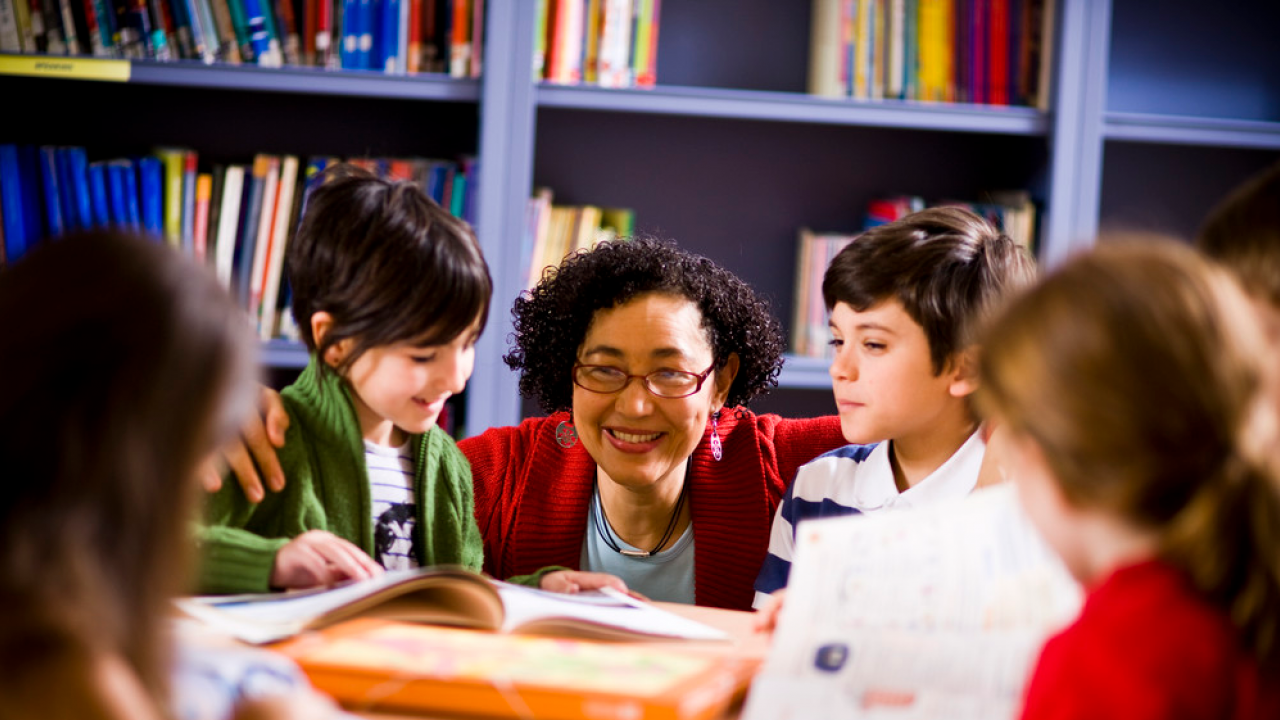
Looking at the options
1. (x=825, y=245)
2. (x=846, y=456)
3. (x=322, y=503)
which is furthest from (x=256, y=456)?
(x=825, y=245)

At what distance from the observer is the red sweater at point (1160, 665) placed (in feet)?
1.87

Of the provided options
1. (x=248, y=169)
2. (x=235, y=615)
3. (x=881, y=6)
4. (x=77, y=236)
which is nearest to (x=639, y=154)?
(x=881, y=6)

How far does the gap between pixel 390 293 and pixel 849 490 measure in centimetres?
67

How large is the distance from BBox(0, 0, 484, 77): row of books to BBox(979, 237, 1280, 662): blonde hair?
→ 1694 millimetres

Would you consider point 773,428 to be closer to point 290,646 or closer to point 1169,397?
point 290,646

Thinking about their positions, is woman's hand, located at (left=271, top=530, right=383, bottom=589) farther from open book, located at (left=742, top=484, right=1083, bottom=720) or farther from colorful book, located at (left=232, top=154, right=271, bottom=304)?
colorful book, located at (left=232, top=154, right=271, bottom=304)

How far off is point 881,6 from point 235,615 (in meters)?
1.85

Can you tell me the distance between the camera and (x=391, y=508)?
4.19 feet

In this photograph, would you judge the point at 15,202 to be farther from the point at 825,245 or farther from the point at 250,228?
the point at 825,245

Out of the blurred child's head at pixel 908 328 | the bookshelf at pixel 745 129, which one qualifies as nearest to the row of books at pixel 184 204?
the bookshelf at pixel 745 129

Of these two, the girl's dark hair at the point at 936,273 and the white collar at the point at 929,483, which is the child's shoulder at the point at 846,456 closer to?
the white collar at the point at 929,483

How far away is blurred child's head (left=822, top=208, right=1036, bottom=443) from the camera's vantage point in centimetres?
143

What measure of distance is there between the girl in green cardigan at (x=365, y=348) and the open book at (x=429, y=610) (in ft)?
0.46

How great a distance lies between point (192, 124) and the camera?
2.32 m
